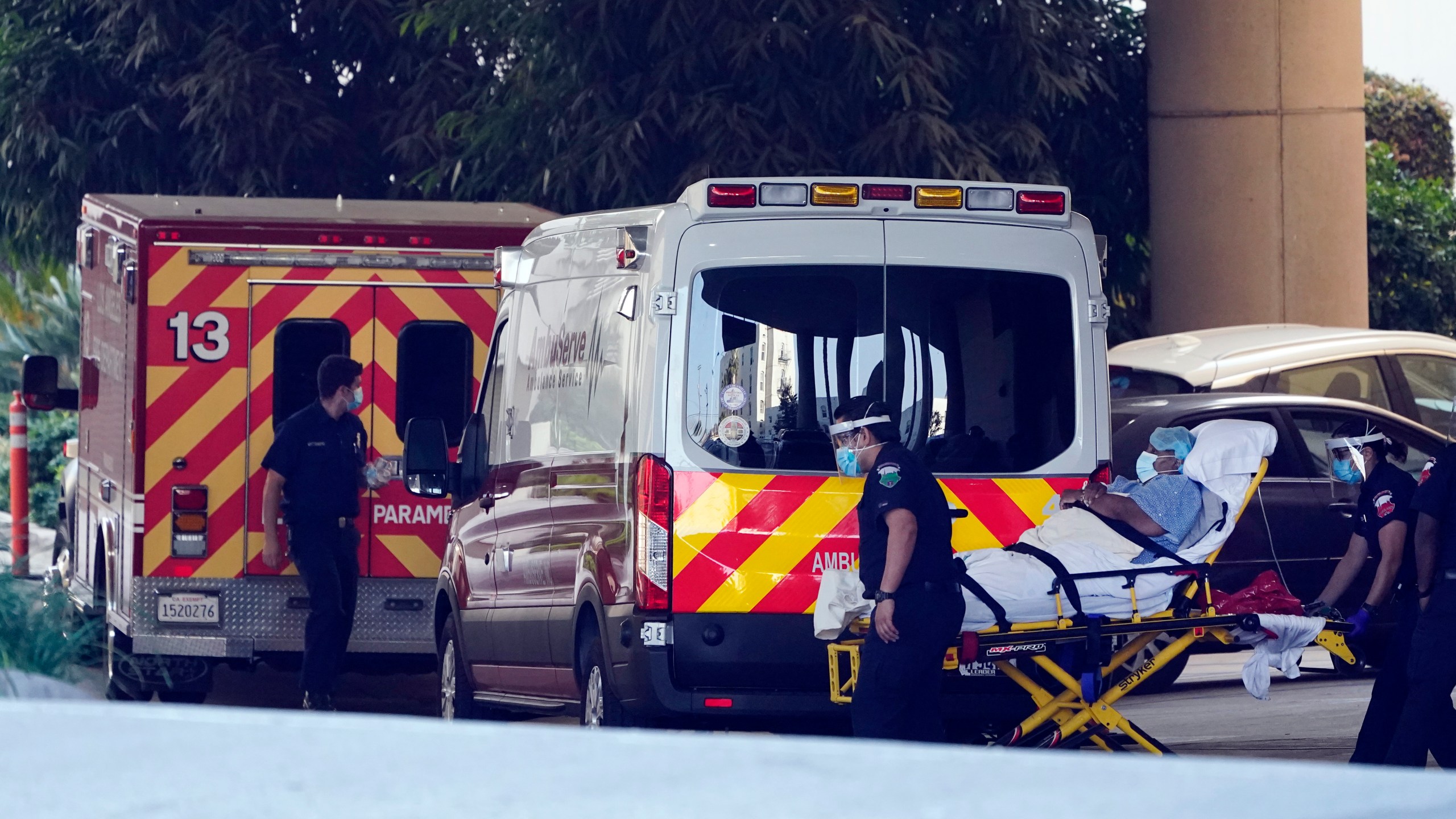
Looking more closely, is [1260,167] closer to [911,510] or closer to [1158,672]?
[1158,672]

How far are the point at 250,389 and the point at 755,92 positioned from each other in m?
6.49

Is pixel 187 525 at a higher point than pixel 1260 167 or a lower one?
lower

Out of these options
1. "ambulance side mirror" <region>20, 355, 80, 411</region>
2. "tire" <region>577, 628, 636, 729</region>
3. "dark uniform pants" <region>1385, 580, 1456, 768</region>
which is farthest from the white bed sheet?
"ambulance side mirror" <region>20, 355, 80, 411</region>

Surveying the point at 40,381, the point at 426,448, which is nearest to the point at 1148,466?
the point at 426,448

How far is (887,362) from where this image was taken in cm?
778

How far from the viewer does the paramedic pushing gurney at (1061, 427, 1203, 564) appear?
25.1ft

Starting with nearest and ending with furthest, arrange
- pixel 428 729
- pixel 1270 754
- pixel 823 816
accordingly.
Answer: pixel 823 816, pixel 428 729, pixel 1270 754

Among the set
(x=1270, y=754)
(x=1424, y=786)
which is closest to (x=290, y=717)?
(x=1424, y=786)

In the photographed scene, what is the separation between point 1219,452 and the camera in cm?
784

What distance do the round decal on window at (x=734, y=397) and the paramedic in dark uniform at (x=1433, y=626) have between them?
2.48 m

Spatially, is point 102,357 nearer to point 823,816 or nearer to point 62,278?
point 823,816

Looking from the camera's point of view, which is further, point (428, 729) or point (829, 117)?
point (829, 117)

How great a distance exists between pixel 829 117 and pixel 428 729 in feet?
39.0

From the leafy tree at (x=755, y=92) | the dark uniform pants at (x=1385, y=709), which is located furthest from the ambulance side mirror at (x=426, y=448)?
the leafy tree at (x=755, y=92)
